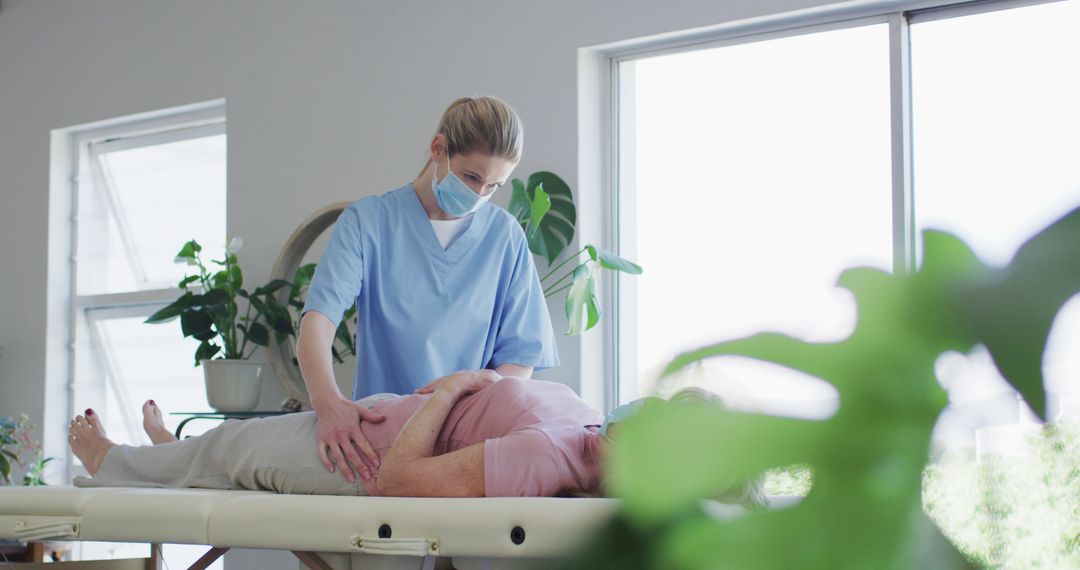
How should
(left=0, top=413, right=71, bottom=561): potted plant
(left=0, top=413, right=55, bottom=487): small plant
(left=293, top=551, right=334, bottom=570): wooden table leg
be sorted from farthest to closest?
(left=0, top=413, right=55, bottom=487): small plant
(left=0, top=413, right=71, bottom=561): potted plant
(left=293, top=551, right=334, bottom=570): wooden table leg

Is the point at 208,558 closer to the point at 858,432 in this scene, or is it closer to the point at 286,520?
the point at 286,520

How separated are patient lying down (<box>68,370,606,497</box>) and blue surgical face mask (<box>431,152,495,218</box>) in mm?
457

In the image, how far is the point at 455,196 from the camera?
7.80 feet

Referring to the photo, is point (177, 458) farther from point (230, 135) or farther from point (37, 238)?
point (37, 238)

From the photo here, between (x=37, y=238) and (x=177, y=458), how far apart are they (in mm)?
2747

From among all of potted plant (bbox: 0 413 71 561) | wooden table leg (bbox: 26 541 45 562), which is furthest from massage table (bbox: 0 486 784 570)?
potted plant (bbox: 0 413 71 561)

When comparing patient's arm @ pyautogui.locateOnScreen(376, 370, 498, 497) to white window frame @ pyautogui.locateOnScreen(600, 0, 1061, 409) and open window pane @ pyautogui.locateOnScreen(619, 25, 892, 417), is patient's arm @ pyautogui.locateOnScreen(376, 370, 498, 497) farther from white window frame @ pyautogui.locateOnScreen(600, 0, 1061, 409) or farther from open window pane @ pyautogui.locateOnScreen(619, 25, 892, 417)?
white window frame @ pyautogui.locateOnScreen(600, 0, 1061, 409)

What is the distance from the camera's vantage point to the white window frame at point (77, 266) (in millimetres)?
4465

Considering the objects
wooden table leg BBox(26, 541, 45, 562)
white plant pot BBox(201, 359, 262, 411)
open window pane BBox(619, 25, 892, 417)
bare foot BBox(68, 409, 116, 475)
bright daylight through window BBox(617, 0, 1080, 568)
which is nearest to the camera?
bare foot BBox(68, 409, 116, 475)

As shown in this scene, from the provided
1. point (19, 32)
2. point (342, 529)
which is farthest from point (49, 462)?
point (342, 529)

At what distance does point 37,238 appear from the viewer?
4.61 metres

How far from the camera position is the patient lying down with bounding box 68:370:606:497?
1719mm

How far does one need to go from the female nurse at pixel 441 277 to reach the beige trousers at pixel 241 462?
0.43 ft

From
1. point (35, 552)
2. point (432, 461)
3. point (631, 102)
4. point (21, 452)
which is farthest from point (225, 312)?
point (432, 461)
